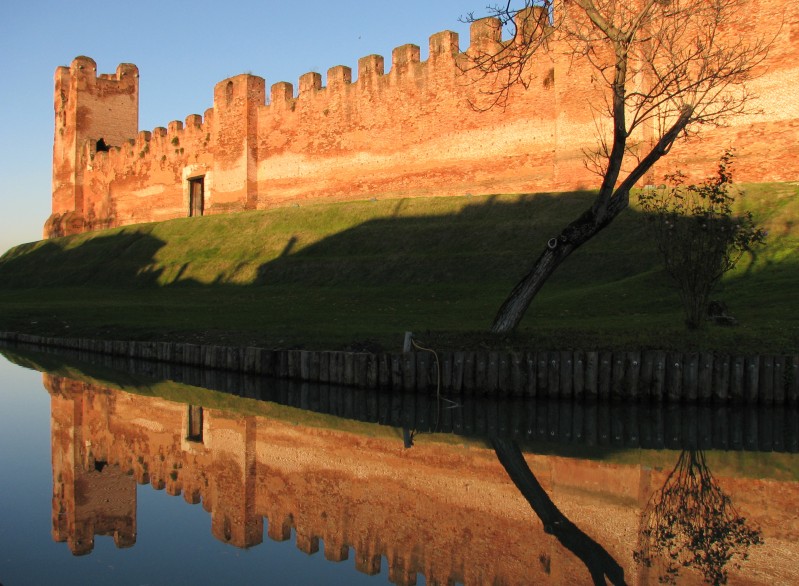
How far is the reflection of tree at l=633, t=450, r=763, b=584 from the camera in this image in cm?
437

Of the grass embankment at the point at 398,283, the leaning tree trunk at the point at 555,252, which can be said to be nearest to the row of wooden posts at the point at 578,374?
the grass embankment at the point at 398,283

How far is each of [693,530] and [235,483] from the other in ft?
10.6

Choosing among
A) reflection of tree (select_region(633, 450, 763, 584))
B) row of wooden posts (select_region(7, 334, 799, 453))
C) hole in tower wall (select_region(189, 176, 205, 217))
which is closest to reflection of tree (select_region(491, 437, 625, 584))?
reflection of tree (select_region(633, 450, 763, 584))

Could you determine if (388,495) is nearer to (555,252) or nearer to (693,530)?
(693,530)

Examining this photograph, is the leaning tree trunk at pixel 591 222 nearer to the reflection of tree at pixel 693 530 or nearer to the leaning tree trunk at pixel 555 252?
the leaning tree trunk at pixel 555 252

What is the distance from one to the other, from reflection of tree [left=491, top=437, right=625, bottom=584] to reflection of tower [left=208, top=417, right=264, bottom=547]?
1.78 metres

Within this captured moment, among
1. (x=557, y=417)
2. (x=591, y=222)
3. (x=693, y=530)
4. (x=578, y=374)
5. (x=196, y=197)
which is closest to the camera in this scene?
A: (x=693, y=530)

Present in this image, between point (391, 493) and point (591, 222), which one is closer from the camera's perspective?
point (391, 493)

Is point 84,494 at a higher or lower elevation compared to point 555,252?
lower

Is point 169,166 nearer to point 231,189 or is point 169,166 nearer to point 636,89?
point 231,189

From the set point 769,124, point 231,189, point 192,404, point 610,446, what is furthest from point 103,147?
point 610,446

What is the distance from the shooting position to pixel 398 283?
19172 millimetres

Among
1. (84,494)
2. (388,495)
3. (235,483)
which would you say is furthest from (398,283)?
(388,495)

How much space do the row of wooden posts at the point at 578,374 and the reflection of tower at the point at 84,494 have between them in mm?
3213
